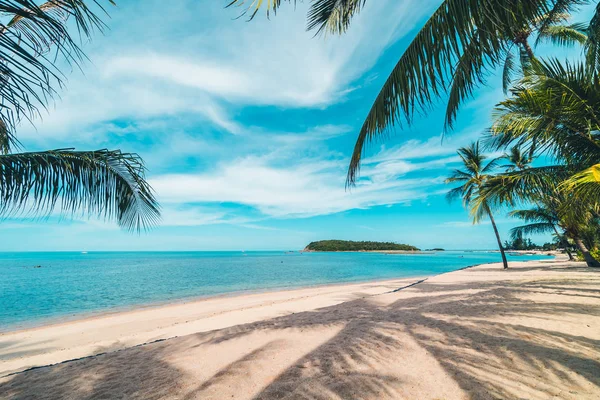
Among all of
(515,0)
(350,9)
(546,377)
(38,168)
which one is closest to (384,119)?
(515,0)

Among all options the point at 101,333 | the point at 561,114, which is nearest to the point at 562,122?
the point at 561,114

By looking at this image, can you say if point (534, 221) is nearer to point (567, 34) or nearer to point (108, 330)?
point (567, 34)

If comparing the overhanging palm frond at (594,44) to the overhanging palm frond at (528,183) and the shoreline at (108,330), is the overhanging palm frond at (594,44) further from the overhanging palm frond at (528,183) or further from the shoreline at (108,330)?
the shoreline at (108,330)

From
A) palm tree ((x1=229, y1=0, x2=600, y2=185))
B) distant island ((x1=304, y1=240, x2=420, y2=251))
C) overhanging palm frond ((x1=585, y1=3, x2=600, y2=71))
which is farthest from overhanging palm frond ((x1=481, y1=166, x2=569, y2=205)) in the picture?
distant island ((x1=304, y1=240, x2=420, y2=251))

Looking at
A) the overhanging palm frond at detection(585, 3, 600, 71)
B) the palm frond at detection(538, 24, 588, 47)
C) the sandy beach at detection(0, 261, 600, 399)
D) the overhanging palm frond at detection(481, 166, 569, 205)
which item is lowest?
the sandy beach at detection(0, 261, 600, 399)

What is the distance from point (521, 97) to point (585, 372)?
4.42 meters

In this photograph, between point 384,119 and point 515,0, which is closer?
point 515,0

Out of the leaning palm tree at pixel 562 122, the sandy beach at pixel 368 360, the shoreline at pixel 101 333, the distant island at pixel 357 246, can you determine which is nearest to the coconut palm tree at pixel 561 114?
the leaning palm tree at pixel 562 122

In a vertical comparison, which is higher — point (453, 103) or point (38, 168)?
point (453, 103)

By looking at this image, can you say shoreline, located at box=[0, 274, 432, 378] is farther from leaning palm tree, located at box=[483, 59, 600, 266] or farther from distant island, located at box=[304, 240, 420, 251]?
distant island, located at box=[304, 240, 420, 251]

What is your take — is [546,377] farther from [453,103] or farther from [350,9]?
[350,9]

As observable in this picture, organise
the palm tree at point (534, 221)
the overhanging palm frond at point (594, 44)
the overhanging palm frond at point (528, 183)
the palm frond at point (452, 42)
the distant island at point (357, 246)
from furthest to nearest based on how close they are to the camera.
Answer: the distant island at point (357, 246) < the palm tree at point (534, 221) < the overhanging palm frond at point (528, 183) < the overhanging palm frond at point (594, 44) < the palm frond at point (452, 42)

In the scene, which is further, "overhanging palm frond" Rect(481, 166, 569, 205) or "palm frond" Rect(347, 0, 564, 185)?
"overhanging palm frond" Rect(481, 166, 569, 205)

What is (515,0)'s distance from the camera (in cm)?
202
